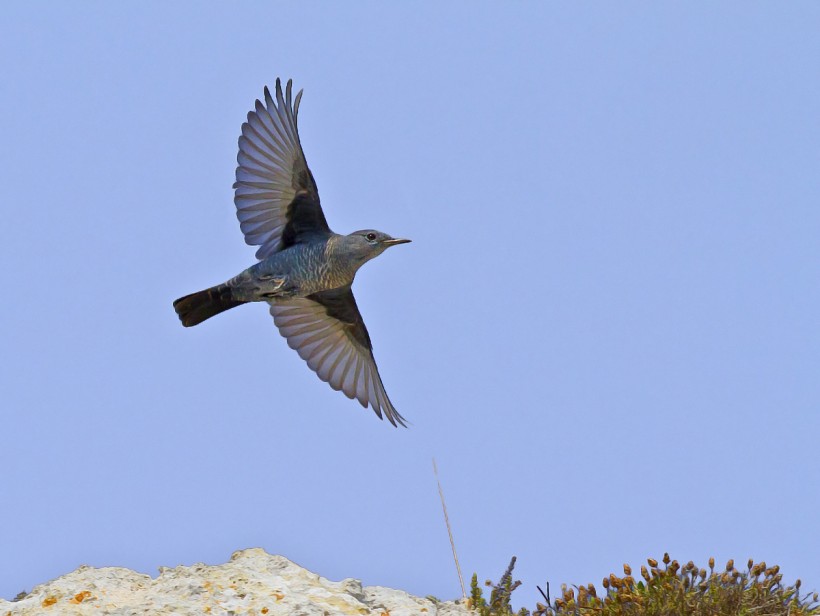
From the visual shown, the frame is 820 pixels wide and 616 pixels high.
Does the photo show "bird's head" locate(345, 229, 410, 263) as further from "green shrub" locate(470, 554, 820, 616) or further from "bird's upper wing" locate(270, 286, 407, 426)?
"green shrub" locate(470, 554, 820, 616)

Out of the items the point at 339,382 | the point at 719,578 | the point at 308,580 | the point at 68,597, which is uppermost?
the point at 339,382

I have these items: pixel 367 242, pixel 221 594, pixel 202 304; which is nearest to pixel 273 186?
pixel 367 242

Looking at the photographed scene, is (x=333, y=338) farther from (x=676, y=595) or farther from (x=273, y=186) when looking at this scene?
(x=676, y=595)

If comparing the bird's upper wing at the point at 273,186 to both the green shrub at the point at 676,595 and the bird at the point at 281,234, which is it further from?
the green shrub at the point at 676,595

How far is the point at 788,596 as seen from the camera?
6.63 metres

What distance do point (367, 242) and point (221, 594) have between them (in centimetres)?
328

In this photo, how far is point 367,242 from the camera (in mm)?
8484

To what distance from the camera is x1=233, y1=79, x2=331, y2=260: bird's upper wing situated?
339 inches

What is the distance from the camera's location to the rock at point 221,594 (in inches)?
239

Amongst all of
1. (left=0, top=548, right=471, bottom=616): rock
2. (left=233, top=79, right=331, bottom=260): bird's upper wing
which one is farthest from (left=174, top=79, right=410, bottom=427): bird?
(left=0, top=548, right=471, bottom=616): rock

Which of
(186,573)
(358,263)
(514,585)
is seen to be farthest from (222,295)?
(514,585)

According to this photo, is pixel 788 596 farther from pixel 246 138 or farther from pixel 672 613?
pixel 246 138

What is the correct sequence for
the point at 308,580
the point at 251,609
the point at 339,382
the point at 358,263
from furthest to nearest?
1. the point at 339,382
2. the point at 358,263
3. the point at 308,580
4. the point at 251,609

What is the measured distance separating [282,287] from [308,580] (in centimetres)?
295
